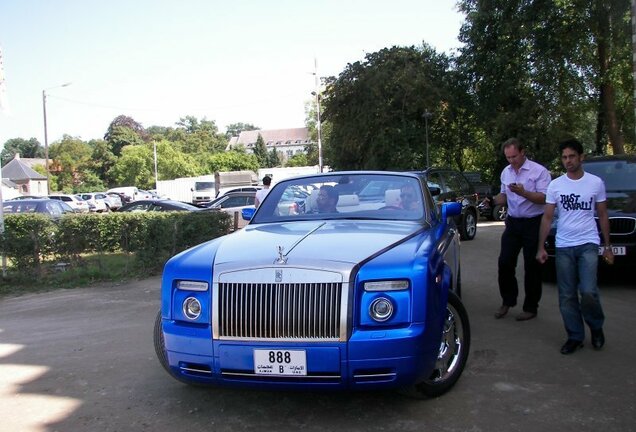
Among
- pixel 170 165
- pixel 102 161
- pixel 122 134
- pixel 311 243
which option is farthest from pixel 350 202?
pixel 122 134

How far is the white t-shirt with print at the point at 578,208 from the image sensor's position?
4.80 meters

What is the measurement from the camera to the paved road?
3.60m

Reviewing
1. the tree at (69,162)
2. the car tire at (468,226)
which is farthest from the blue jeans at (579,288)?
the tree at (69,162)

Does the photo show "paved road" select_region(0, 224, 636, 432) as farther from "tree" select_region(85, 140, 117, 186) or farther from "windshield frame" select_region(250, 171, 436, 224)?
"tree" select_region(85, 140, 117, 186)

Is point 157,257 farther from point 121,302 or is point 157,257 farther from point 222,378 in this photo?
point 222,378

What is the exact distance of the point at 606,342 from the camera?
5.18 meters

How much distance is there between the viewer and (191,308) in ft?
11.6

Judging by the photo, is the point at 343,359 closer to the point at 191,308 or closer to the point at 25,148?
the point at 191,308

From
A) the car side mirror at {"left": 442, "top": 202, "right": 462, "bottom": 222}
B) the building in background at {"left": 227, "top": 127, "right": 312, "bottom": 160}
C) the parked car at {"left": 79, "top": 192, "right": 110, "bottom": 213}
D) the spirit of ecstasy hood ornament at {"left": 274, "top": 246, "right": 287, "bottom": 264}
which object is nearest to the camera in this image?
the spirit of ecstasy hood ornament at {"left": 274, "top": 246, "right": 287, "bottom": 264}

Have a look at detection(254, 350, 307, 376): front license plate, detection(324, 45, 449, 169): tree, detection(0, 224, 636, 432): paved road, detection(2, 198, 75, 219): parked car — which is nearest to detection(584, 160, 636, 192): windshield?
detection(0, 224, 636, 432): paved road

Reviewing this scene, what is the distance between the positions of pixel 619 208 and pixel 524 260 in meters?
2.39

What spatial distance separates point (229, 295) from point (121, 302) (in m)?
5.20

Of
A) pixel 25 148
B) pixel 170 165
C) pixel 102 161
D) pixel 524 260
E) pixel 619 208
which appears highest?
pixel 25 148

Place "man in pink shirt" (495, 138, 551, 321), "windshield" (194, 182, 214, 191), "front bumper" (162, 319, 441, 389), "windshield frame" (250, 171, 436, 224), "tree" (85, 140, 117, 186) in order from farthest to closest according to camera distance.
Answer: "tree" (85, 140, 117, 186)
"windshield" (194, 182, 214, 191)
"man in pink shirt" (495, 138, 551, 321)
"windshield frame" (250, 171, 436, 224)
"front bumper" (162, 319, 441, 389)
